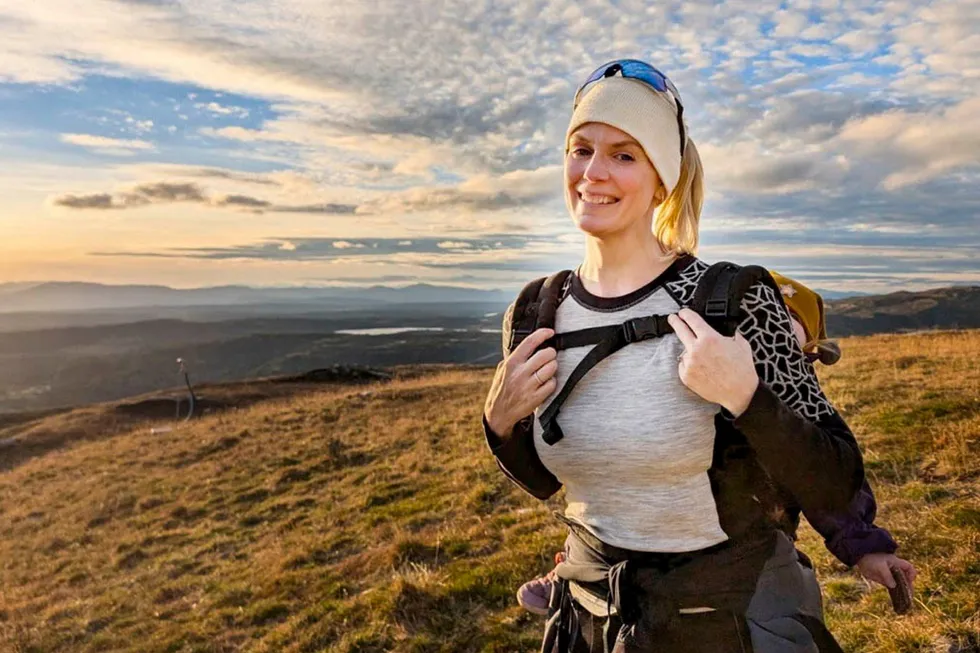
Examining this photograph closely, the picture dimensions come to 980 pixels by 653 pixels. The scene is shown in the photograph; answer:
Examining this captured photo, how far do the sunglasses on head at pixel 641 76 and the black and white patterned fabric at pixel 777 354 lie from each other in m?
0.72

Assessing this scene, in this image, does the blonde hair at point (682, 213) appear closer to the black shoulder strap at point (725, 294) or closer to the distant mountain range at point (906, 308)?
the black shoulder strap at point (725, 294)

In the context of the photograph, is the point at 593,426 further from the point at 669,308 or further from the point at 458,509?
the point at 458,509

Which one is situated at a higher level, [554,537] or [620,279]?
[620,279]

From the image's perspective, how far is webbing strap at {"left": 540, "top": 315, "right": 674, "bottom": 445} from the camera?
1.98 metres

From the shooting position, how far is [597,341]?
2.09 m

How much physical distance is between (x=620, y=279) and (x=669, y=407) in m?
0.51

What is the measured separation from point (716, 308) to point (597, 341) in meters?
0.39

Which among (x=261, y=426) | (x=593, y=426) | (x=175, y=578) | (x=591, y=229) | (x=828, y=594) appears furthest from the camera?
(x=261, y=426)

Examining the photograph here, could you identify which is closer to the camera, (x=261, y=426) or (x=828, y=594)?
(x=828, y=594)

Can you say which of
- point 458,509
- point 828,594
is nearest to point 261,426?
point 458,509

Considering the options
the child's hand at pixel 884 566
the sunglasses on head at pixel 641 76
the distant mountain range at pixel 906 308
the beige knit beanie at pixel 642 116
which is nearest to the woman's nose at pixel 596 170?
the beige knit beanie at pixel 642 116

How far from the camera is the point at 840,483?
1854 mm

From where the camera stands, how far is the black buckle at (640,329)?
1.97 meters

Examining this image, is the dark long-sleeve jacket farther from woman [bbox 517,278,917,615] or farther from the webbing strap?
the webbing strap
